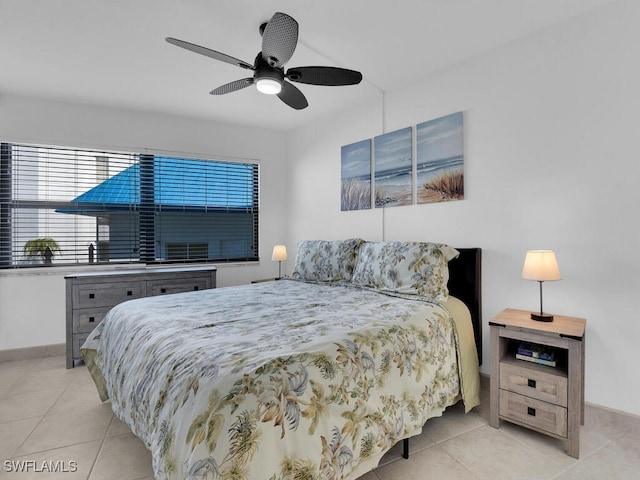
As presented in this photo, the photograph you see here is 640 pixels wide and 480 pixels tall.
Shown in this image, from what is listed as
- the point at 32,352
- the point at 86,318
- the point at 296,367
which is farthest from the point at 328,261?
the point at 32,352

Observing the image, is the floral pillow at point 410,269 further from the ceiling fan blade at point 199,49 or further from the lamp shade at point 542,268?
the ceiling fan blade at point 199,49

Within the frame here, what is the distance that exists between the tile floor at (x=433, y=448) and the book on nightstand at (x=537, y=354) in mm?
428

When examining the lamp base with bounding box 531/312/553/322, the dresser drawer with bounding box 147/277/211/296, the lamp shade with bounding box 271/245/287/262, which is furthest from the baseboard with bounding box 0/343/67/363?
the lamp base with bounding box 531/312/553/322

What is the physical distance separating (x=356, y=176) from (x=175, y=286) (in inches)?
87.6

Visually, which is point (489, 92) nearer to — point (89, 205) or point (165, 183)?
point (165, 183)

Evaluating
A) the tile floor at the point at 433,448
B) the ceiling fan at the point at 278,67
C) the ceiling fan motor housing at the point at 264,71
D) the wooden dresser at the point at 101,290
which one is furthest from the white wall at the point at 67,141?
the ceiling fan motor housing at the point at 264,71

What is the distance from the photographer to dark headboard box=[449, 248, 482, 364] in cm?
253

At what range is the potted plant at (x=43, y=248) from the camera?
344 cm

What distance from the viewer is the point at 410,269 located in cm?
246

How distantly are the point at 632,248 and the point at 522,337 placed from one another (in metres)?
0.80

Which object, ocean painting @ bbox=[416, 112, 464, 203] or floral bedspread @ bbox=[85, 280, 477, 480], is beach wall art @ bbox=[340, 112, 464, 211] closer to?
ocean painting @ bbox=[416, 112, 464, 203]

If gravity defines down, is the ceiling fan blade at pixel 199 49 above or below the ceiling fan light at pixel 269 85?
above

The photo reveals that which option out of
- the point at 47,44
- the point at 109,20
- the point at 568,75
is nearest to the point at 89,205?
the point at 47,44

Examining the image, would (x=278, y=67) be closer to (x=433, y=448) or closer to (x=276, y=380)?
(x=276, y=380)
